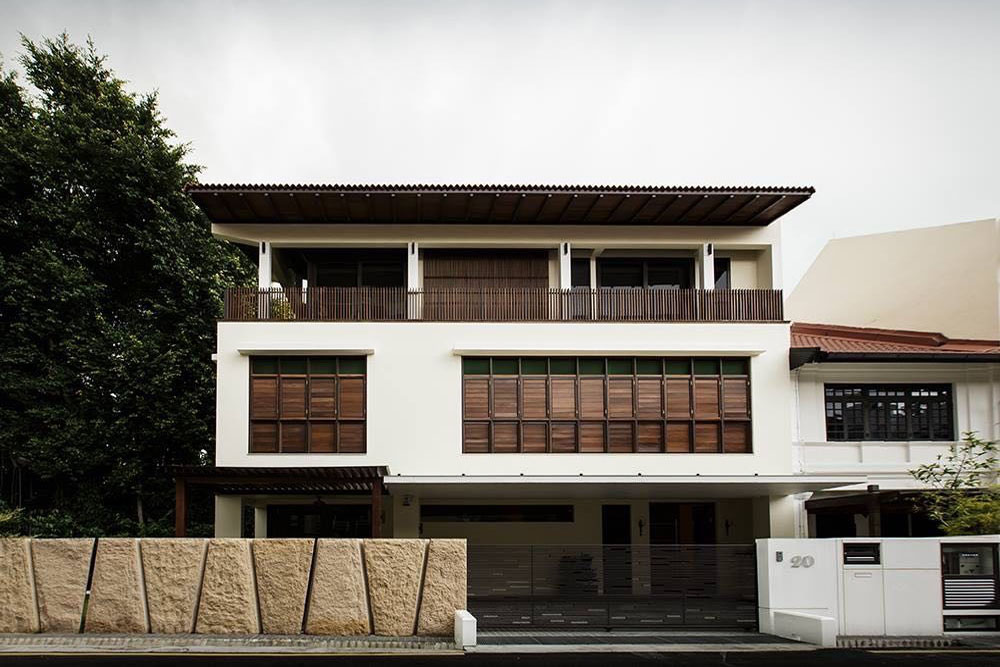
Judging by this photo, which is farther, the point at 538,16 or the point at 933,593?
the point at 538,16

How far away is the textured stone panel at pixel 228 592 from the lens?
52.8ft

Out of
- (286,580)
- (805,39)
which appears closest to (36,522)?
(286,580)

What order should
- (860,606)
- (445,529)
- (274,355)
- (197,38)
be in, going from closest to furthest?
(860,606) → (274,355) → (445,529) → (197,38)

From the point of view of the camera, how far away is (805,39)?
3209 cm

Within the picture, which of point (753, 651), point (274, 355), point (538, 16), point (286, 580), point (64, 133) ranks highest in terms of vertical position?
point (538, 16)

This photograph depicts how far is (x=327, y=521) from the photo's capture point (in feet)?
84.5

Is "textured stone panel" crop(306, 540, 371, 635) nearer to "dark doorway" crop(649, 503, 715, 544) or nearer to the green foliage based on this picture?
"dark doorway" crop(649, 503, 715, 544)

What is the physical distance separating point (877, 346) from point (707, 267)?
183 inches

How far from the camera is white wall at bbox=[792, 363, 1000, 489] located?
79.3 ft

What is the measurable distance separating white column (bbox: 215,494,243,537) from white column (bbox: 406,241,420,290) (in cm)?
634

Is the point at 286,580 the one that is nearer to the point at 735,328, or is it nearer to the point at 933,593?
the point at 933,593

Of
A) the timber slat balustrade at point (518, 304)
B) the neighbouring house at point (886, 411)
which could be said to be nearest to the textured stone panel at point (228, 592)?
the timber slat balustrade at point (518, 304)

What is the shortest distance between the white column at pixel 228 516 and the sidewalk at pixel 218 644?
756cm

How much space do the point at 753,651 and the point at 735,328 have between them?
9.50m
